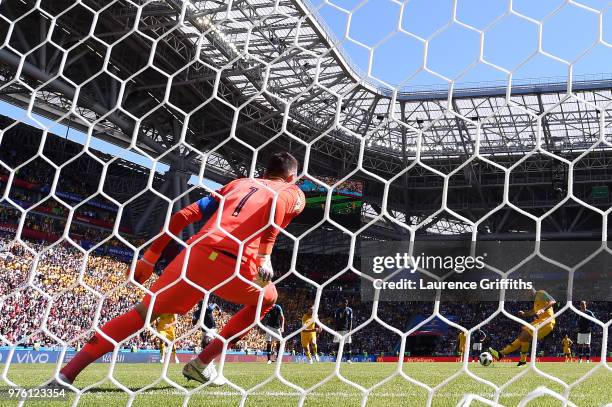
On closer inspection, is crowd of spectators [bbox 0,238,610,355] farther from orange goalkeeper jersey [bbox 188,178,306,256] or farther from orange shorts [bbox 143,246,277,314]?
orange goalkeeper jersey [bbox 188,178,306,256]

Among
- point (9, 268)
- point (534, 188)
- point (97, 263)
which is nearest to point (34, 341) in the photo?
point (9, 268)

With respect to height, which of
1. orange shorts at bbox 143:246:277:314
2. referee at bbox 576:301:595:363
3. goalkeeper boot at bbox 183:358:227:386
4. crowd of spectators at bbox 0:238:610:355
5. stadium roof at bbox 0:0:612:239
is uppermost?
orange shorts at bbox 143:246:277:314

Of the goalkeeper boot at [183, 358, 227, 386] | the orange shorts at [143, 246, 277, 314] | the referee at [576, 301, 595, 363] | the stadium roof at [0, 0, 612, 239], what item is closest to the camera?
the orange shorts at [143, 246, 277, 314]

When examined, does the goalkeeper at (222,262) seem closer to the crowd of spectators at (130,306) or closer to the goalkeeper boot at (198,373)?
the crowd of spectators at (130,306)

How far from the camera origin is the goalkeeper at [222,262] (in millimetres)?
2934

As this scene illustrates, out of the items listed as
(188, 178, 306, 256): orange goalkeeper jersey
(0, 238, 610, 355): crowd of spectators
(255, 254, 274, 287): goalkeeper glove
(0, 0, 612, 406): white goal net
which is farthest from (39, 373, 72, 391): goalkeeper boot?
(0, 0, 612, 406): white goal net

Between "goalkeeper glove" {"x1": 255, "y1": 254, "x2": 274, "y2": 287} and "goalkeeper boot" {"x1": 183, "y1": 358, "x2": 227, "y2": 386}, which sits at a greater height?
"goalkeeper glove" {"x1": 255, "y1": 254, "x2": 274, "y2": 287}

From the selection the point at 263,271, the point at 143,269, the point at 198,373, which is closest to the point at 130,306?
the point at 198,373

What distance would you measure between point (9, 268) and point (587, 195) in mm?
26113

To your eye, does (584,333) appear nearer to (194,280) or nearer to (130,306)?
(194,280)

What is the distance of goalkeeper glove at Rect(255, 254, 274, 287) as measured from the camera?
306 centimetres

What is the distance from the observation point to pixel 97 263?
20031 millimetres

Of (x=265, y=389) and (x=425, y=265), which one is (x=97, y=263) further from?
(x=265, y=389)

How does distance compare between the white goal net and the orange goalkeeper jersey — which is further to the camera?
the white goal net
